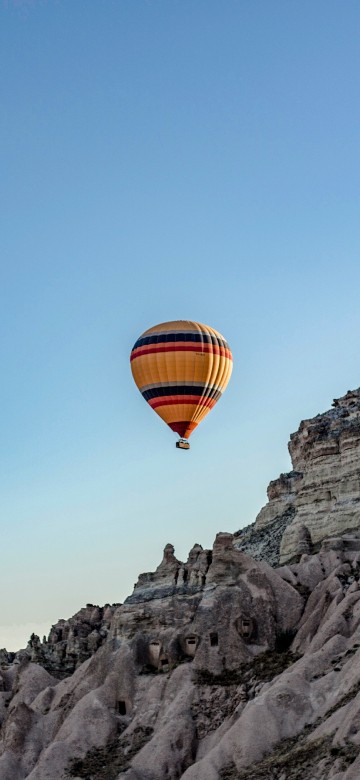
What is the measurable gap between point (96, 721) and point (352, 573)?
19.3 meters

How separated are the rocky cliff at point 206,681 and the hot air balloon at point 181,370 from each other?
45.7 ft

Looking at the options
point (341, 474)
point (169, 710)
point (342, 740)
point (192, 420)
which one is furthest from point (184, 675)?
point (341, 474)

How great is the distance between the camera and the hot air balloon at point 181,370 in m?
106

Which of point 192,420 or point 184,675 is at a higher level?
point 192,420

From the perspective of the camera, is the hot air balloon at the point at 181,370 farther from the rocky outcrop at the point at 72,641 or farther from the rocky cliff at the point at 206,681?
the rocky outcrop at the point at 72,641

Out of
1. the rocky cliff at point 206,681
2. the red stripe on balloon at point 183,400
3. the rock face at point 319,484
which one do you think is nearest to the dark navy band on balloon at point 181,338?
the red stripe on balloon at point 183,400

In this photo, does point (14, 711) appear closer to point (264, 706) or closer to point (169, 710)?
point (169, 710)

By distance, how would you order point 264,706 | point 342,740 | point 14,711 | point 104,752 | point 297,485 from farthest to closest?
point 297,485, point 14,711, point 104,752, point 264,706, point 342,740

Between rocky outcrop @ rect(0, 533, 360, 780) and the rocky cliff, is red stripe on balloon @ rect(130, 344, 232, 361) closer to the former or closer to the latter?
the rocky cliff

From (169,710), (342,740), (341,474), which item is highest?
(341,474)

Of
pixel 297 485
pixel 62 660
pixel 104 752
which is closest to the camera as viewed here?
pixel 104 752

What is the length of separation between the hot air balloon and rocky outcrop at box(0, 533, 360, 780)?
46.7 feet

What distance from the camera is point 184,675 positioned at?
85.3m

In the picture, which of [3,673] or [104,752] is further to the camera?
[3,673]
